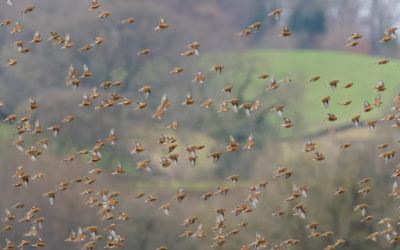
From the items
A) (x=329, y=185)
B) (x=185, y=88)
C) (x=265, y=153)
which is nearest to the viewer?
(x=329, y=185)

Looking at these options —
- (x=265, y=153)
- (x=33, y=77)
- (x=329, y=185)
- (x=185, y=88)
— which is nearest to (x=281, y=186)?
(x=329, y=185)

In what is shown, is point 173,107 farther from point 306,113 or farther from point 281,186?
point 281,186

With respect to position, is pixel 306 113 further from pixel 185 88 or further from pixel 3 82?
pixel 3 82

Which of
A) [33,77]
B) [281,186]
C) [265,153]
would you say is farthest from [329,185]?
[33,77]

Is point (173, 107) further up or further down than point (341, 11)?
further down

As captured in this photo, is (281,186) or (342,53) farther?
(342,53)

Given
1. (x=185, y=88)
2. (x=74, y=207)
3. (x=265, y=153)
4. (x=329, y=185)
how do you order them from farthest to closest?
(x=185, y=88) < (x=265, y=153) < (x=74, y=207) < (x=329, y=185)
